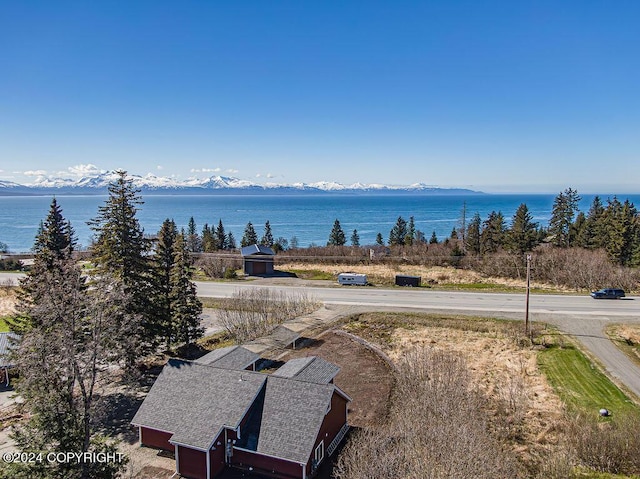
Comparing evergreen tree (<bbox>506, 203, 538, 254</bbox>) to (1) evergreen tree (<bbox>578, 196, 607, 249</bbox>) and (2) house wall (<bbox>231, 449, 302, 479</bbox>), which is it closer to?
(1) evergreen tree (<bbox>578, 196, 607, 249</bbox>)

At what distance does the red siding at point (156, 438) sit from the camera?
57.4ft

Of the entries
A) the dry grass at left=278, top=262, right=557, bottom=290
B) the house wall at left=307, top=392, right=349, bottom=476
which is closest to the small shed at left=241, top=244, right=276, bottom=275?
the dry grass at left=278, top=262, right=557, bottom=290

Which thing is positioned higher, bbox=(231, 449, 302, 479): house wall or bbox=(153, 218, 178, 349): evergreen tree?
bbox=(153, 218, 178, 349): evergreen tree

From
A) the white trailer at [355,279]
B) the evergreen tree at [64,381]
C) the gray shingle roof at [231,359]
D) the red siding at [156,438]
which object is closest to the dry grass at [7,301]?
the gray shingle roof at [231,359]

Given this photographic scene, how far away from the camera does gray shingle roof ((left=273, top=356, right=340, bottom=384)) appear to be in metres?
18.7

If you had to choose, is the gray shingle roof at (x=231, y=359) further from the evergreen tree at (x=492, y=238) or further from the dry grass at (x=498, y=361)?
→ the evergreen tree at (x=492, y=238)

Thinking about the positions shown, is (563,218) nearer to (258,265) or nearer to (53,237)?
(258,265)

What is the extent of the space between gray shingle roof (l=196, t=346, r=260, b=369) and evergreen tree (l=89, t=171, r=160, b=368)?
4534 millimetres

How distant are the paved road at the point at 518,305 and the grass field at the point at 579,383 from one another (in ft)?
3.73

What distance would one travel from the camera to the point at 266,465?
1570 cm

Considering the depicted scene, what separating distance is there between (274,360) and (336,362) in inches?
162

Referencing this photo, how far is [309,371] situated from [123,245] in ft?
42.6

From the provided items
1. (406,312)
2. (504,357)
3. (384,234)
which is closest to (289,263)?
(406,312)

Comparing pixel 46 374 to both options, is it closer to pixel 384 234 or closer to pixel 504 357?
pixel 504 357
